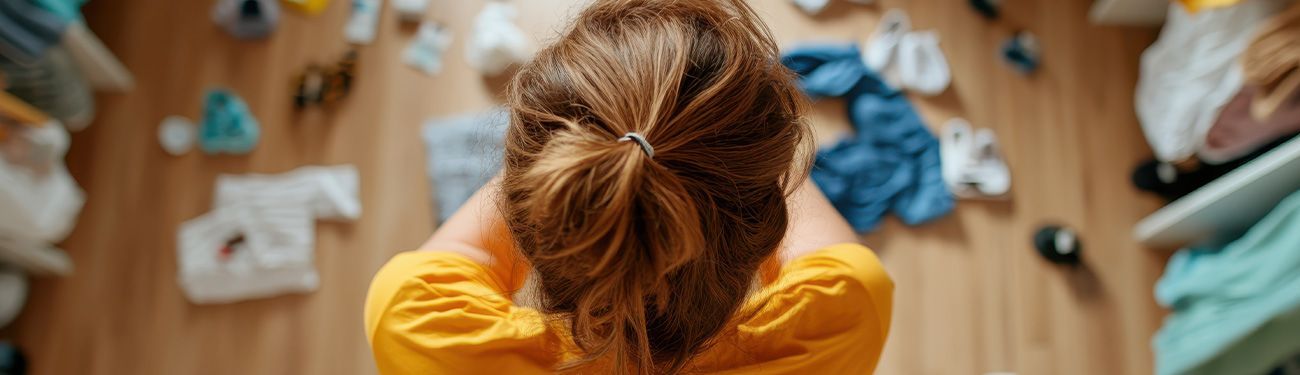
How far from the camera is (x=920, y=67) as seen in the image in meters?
1.64

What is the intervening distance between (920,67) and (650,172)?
1.20m

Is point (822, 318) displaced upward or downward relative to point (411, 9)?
downward

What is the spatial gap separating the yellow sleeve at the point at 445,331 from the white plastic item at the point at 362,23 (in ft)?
3.00

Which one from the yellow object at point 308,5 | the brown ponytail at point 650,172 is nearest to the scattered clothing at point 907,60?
the brown ponytail at point 650,172

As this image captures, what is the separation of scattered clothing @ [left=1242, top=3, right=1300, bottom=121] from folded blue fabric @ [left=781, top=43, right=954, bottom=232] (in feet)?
1.63

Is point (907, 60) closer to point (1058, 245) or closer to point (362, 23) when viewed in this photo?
point (1058, 245)

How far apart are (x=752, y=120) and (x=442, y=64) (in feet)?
3.55

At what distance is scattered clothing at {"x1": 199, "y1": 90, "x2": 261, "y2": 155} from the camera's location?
5.06 feet

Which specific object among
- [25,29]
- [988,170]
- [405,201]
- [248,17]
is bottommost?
[988,170]

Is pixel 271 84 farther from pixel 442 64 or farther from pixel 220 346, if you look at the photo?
pixel 220 346

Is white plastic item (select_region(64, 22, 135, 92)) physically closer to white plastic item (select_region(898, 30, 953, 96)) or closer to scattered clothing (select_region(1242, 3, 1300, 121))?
white plastic item (select_region(898, 30, 953, 96))

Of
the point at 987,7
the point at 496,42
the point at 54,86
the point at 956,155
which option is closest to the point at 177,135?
the point at 54,86

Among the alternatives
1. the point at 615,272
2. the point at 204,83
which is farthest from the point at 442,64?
the point at 615,272

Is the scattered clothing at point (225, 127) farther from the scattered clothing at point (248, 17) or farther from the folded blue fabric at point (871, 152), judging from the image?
the folded blue fabric at point (871, 152)
